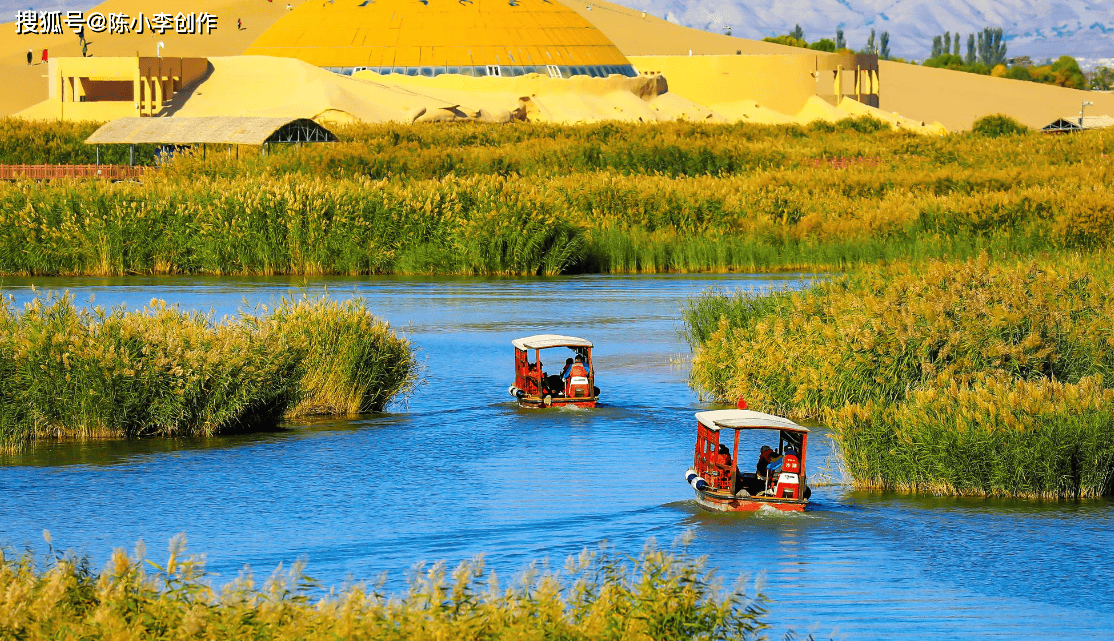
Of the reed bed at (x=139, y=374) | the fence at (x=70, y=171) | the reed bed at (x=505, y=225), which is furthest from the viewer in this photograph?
the fence at (x=70, y=171)

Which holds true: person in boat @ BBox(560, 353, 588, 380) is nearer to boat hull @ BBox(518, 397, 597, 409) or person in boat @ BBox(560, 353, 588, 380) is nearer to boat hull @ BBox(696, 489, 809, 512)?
boat hull @ BBox(518, 397, 597, 409)

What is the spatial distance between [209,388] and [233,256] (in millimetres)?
21920

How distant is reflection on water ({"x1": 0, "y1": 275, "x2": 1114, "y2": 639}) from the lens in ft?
38.6

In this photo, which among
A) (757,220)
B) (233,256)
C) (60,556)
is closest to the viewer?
(60,556)

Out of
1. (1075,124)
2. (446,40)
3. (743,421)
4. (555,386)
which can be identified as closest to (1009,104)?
(446,40)

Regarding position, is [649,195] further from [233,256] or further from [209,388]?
[209,388]

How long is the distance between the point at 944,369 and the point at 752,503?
4074 millimetres

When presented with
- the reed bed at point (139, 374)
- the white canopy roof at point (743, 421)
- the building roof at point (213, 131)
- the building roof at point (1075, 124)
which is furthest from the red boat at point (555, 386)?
the building roof at point (1075, 124)

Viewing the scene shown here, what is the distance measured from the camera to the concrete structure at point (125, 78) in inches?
3679

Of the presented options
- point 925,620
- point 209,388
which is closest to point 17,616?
point 925,620


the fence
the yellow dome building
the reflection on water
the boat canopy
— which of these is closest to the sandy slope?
the yellow dome building

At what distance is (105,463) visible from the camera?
16.4 m

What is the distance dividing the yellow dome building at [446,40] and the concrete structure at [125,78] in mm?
16776

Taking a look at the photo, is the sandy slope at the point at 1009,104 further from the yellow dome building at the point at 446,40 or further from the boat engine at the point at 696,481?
the boat engine at the point at 696,481
